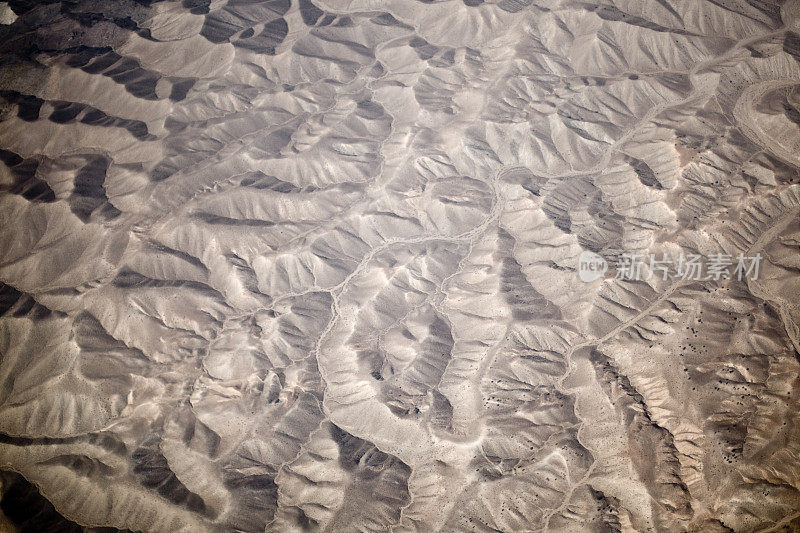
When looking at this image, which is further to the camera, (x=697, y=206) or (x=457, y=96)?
(x=457, y=96)

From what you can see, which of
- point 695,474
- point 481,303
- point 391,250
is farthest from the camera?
point 391,250

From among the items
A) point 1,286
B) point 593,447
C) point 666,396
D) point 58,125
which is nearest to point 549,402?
point 593,447

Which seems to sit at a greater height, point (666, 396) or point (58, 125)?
point (58, 125)

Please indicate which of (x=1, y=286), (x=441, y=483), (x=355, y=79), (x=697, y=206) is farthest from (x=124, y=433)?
(x=697, y=206)

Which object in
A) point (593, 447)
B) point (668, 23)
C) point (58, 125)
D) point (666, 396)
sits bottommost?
point (593, 447)

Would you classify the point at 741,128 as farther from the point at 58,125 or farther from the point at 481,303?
the point at 58,125

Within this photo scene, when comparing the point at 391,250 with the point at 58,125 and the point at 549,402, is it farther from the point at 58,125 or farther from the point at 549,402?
the point at 58,125

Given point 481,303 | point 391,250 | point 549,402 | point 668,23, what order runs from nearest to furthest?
point 549,402
point 481,303
point 391,250
point 668,23
